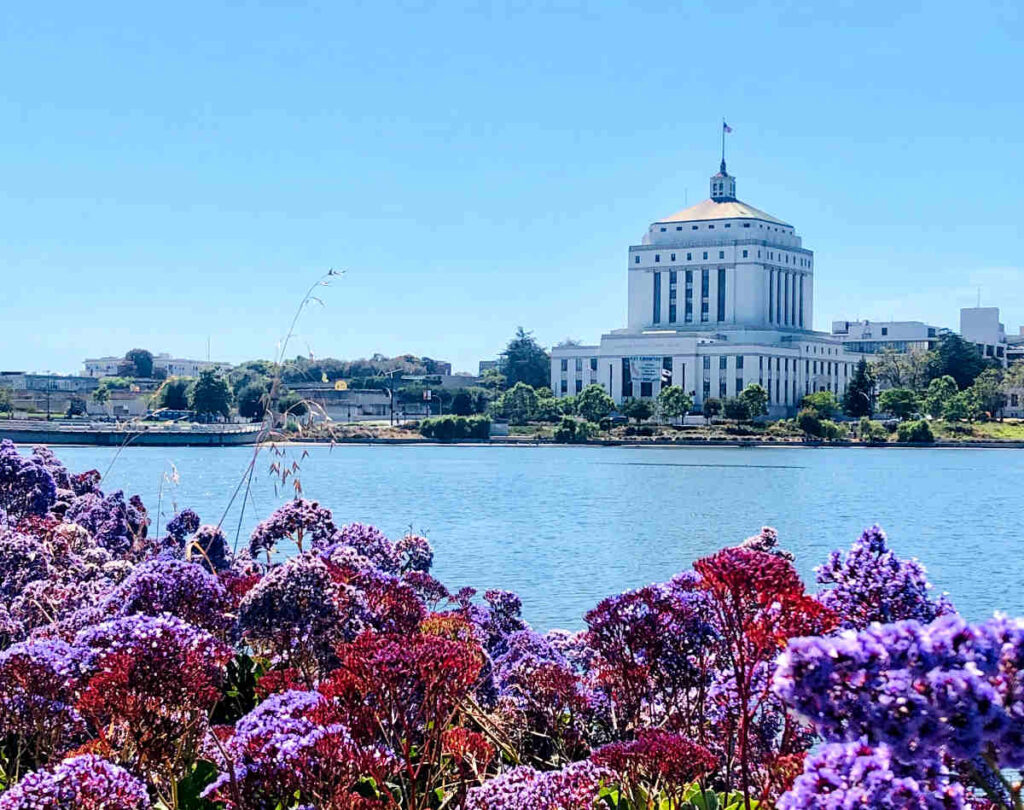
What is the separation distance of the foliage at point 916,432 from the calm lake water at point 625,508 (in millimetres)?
12708

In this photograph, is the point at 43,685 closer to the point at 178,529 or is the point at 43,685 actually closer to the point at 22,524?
the point at 22,524

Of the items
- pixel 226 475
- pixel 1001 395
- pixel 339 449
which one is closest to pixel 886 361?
pixel 1001 395

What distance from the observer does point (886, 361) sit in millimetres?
144875

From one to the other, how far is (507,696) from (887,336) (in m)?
180

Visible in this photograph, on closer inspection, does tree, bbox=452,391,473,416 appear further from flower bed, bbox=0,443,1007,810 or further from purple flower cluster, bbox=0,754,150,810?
purple flower cluster, bbox=0,754,150,810

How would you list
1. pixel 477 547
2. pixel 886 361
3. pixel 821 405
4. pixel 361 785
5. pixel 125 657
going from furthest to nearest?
pixel 886 361 → pixel 821 405 → pixel 477 547 → pixel 361 785 → pixel 125 657

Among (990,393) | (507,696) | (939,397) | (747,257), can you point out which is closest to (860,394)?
(939,397)

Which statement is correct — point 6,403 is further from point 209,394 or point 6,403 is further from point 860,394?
point 860,394

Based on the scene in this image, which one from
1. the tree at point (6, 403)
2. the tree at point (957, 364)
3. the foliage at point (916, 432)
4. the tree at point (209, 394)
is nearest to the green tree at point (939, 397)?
the foliage at point (916, 432)

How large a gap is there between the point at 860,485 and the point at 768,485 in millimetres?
5491

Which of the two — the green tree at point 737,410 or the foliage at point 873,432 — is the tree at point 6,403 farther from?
the foliage at point 873,432

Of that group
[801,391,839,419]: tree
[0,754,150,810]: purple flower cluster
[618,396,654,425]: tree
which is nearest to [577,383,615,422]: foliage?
[618,396,654,425]: tree

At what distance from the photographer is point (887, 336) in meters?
179

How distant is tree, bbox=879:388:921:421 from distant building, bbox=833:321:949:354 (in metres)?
36.5
